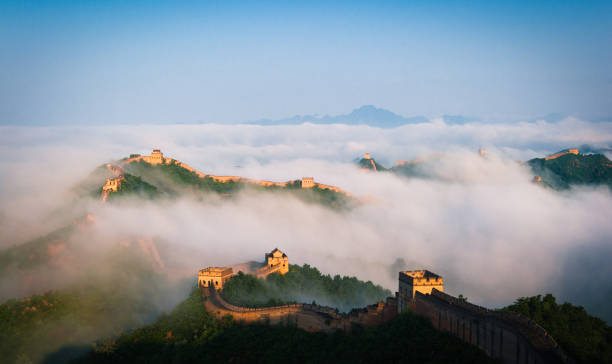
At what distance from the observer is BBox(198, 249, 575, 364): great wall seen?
22.5 metres

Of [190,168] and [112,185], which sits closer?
[112,185]

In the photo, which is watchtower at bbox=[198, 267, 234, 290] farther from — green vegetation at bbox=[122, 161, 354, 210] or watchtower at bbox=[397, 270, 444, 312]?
green vegetation at bbox=[122, 161, 354, 210]

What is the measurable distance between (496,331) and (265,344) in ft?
54.9

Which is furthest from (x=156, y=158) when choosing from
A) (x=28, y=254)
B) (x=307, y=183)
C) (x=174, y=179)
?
(x=28, y=254)

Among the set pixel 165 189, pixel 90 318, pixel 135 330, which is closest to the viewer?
pixel 135 330

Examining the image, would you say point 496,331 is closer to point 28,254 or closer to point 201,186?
point 28,254

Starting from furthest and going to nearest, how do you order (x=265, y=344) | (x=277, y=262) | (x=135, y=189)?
1. (x=135, y=189)
2. (x=277, y=262)
3. (x=265, y=344)

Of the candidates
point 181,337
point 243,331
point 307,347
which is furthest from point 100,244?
point 307,347

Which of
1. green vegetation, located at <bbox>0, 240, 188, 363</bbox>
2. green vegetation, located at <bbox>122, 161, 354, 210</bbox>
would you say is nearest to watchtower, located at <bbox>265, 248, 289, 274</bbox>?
green vegetation, located at <bbox>0, 240, 188, 363</bbox>

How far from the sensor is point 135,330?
3950 centimetres

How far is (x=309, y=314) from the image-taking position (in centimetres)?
3644

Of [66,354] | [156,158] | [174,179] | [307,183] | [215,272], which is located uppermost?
[156,158]

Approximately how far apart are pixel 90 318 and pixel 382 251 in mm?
54386

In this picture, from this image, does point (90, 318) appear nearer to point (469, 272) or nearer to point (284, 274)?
point (284, 274)
